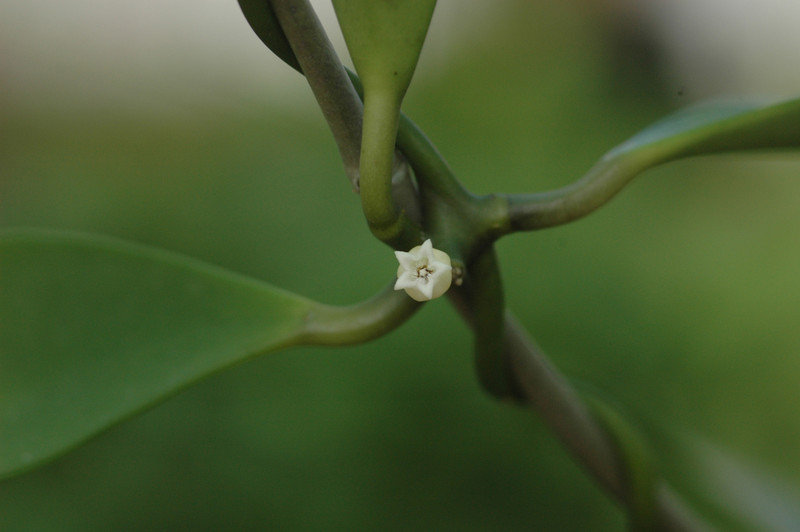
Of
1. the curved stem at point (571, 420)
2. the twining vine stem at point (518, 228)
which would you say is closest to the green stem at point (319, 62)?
the twining vine stem at point (518, 228)

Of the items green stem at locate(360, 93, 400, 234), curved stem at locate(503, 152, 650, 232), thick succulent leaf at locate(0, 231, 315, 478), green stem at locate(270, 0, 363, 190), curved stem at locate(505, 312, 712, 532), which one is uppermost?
green stem at locate(270, 0, 363, 190)

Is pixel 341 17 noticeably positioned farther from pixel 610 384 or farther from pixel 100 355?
pixel 610 384

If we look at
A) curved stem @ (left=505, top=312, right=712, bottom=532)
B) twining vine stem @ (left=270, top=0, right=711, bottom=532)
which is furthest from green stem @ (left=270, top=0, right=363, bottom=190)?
curved stem @ (left=505, top=312, right=712, bottom=532)

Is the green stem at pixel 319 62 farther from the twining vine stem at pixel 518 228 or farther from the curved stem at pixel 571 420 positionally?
the curved stem at pixel 571 420

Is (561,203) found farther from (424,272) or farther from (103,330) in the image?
→ (103,330)

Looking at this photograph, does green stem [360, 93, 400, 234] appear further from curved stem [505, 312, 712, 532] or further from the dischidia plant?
curved stem [505, 312, 712, 532]

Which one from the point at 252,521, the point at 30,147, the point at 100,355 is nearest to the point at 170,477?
the point at 252,521

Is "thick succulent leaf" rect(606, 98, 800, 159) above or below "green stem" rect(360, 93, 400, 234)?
below
